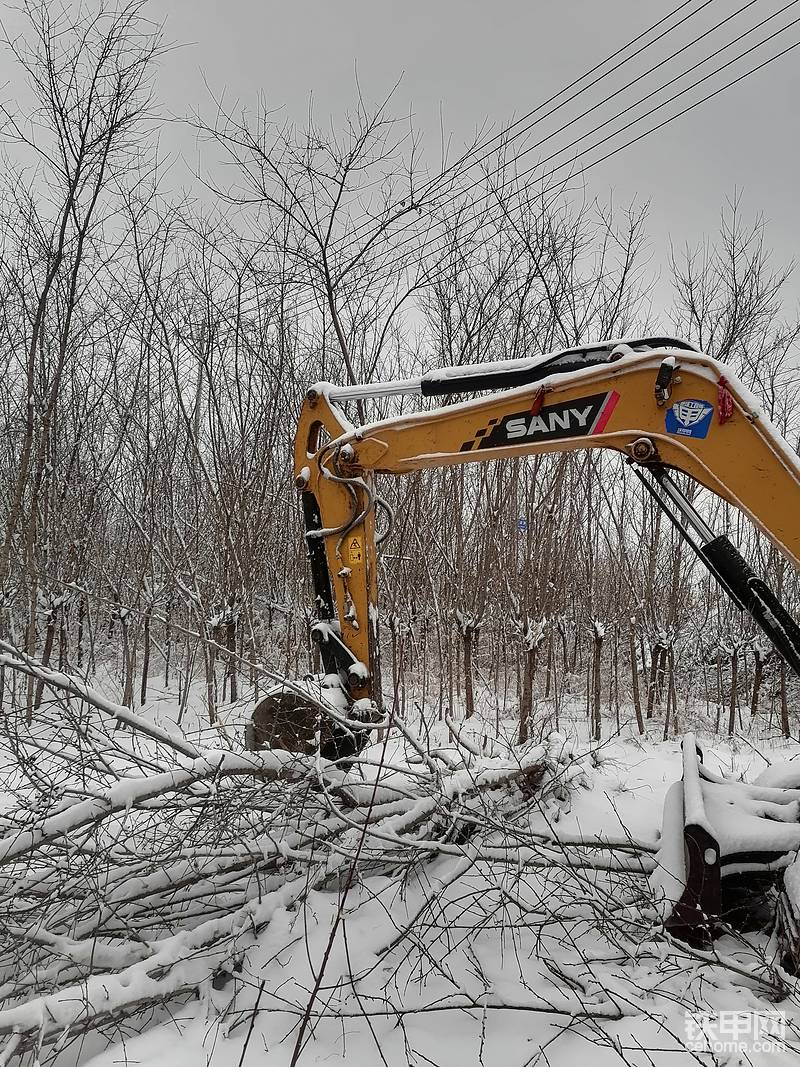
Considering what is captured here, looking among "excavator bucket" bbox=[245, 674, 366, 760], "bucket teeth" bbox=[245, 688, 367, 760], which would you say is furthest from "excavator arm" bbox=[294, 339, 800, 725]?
"bucket teeth" bbox=[245, 688, 367, 760]

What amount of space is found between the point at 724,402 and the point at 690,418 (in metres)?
0.17

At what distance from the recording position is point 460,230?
895cm

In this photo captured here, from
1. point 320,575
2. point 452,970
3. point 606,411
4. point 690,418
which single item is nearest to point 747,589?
point 690,418

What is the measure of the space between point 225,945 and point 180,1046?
42 centimetres

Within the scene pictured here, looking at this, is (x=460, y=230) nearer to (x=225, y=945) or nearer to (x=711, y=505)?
(x=711, y=505)

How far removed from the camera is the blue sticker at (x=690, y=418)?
330 centimetres

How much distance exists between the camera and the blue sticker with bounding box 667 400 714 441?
3299 millimetres

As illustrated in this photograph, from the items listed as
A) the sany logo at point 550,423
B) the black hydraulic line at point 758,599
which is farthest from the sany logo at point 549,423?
the black hydraulic line at point 758,599

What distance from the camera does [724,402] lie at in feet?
10.6

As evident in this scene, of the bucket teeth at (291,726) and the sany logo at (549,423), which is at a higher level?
the sany logo at (549,423)

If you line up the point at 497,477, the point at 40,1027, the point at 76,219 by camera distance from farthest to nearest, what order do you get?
the point at 497,477 → the point at 76,219 → the point at 40,1027

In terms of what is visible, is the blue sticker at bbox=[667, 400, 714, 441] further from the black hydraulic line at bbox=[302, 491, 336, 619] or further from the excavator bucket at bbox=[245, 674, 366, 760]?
the excavator bucket at bbox=[245, 674, 366, 760]

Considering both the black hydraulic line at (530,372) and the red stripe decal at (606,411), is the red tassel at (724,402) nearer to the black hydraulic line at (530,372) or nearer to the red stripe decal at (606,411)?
the black hydraulic line at (530,372)

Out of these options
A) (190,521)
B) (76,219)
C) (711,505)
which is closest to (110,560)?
(190,521)
